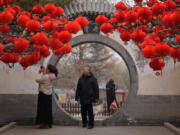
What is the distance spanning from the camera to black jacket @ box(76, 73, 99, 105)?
1020 centimetres

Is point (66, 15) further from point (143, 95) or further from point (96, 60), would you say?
point (96, 60)

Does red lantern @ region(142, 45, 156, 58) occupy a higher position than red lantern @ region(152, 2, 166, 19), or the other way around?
red lantern @ region(152, 2, 166, 19)

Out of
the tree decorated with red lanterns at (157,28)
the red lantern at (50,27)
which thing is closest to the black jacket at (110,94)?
the tree decorated with red lanterns at (157,28)

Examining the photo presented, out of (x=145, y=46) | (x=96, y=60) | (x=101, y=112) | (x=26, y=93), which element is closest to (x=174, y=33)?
(x=145, y=46)

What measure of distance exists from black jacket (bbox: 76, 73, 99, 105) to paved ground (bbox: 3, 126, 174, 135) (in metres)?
0.88

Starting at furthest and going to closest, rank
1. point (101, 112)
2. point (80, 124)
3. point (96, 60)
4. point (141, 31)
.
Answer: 1. point (96, 60)
2. point (101, 112)
3. point (80, 124)
4. point (141, 31)

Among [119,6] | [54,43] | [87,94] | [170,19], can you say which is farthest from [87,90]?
[170,19]

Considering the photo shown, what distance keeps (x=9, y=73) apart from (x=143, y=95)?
173 inches

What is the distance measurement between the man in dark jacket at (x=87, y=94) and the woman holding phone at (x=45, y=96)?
907 mm

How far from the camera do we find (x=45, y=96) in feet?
32.9

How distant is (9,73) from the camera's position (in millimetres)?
11297

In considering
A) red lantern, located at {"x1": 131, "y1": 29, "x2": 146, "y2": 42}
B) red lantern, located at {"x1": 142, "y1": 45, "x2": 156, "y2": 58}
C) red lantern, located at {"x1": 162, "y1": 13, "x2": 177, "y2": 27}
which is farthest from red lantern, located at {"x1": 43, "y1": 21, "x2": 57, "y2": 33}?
red lantern, located at {"x1": 131, "y1": 29, "x2": 146, "y2": 42}

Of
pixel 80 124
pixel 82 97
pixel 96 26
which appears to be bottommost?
pixel 80 124

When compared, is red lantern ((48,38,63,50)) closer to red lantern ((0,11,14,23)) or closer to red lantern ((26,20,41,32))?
red lantern ((26,20,41,32))
